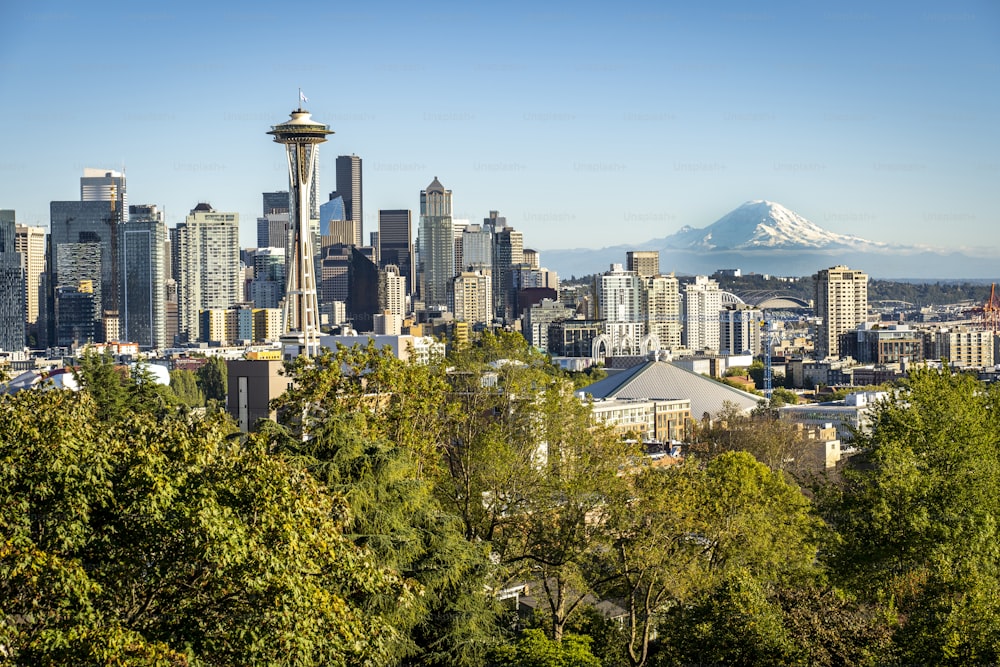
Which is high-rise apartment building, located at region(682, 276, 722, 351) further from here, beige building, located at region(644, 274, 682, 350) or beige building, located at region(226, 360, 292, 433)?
beige building, located at region(226, 360, 292, 433)

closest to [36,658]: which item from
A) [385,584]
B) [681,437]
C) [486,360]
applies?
[385,584]

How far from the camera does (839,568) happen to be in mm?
19344

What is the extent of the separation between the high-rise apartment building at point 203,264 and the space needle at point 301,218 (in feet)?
345

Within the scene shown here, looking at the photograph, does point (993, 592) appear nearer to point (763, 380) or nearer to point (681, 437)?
point (681, 437)

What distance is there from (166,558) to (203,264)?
187208 millimetres

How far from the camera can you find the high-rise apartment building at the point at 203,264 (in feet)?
626

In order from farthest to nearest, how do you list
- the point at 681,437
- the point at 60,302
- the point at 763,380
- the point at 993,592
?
1. the point at 60,302
2. the point at 763,380
3. the point at 681,437
4. the point at 993,592

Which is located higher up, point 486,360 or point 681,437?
point 486,360

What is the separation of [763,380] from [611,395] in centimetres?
4284

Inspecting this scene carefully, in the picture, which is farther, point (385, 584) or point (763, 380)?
point (763, 380)

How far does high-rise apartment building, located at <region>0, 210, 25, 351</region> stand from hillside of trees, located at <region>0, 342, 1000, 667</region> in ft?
498

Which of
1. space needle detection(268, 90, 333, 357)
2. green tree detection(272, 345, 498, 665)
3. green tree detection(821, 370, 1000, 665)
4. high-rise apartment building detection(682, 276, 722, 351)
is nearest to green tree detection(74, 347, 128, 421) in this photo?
green tree detection(272, 345, 498, 665)

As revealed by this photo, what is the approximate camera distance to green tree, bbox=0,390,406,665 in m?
10.9

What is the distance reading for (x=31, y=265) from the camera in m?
179
